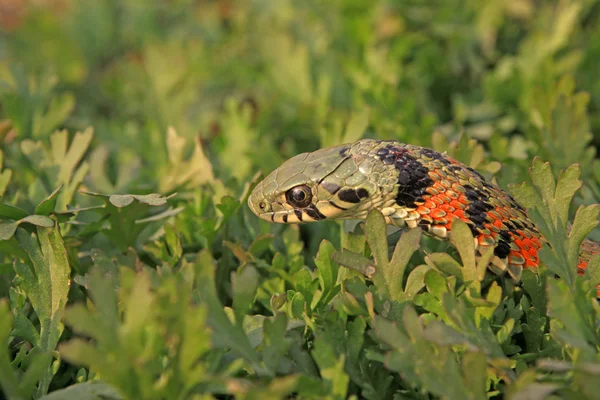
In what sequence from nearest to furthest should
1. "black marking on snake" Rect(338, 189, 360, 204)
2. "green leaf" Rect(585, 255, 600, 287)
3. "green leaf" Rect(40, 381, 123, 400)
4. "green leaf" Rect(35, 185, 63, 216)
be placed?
"green leaf" Rect(40, 381, 123, 400) < "green leaf" Rect(585, 255, 600, 287) < "green leaf" Rect(35, 185, 63, 216) < "black marking on snake" Rect(338, 189, 360, 204)

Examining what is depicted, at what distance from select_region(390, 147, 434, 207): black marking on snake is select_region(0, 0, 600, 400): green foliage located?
265 mm

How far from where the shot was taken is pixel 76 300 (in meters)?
2.61

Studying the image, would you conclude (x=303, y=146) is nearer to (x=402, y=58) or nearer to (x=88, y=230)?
(x=402, y=58)

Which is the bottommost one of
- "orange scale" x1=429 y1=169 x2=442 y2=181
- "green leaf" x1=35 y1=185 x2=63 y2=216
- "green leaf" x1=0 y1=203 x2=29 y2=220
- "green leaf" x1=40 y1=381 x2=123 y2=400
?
"green leaf" x1=40 y1=381 x2=123 y2=400

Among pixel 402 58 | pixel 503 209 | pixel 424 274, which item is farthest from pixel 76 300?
pixel 402 58

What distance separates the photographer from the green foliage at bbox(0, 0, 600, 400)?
5.95 ft

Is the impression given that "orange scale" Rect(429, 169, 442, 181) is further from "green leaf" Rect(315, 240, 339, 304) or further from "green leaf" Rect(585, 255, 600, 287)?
"green leaf" Rect(585, 255, 600, 287)

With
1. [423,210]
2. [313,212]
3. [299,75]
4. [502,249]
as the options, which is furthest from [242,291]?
[299,75]

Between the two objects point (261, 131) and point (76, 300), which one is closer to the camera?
point (76, 300)

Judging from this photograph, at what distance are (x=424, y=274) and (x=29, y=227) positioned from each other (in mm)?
1579

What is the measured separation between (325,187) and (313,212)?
124 millimetres

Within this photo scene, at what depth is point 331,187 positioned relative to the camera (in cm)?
272

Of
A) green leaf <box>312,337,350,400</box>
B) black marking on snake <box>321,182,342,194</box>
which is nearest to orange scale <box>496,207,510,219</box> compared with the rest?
black marking on snake <box>321,182,342,194</box>

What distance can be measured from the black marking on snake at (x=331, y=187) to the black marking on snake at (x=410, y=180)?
0.86 feet
